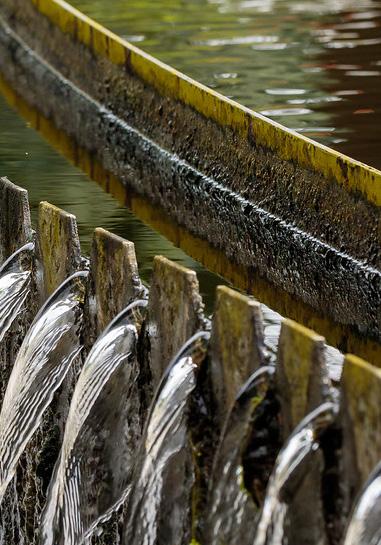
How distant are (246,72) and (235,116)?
4.18 m

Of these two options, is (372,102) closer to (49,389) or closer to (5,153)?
(5,153)

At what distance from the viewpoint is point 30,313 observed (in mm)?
6457

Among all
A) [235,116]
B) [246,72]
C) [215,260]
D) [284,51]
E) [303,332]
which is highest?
[303,332]

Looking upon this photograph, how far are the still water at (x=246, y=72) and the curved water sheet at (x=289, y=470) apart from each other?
2874mm

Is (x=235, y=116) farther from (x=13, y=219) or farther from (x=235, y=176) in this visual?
(x=13, y=219)

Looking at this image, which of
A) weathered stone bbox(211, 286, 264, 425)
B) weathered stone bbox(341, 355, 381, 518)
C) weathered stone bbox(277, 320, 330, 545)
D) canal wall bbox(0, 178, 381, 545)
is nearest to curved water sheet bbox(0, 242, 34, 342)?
canal wall bbox(0, 178, 381, 545)

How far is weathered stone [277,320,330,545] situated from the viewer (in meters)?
4.29

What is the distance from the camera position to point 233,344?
4719 mm

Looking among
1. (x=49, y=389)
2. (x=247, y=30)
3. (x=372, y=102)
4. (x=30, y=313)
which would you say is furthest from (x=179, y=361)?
(x=247, y=30)

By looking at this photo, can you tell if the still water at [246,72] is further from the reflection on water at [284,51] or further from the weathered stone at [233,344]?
the weathered stone at [233,344]

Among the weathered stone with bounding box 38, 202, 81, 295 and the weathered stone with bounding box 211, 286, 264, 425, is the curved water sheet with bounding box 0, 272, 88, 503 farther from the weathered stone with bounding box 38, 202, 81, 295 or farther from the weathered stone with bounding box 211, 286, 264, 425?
the weathered stone with bounding box 211, 286, 264, 425

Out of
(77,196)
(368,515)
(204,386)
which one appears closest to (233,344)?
(204,386)

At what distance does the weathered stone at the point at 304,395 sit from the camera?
4285mm

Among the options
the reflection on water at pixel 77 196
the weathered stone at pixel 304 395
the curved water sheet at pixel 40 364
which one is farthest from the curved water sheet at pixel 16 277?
the weathered stone at pixel 304 395
